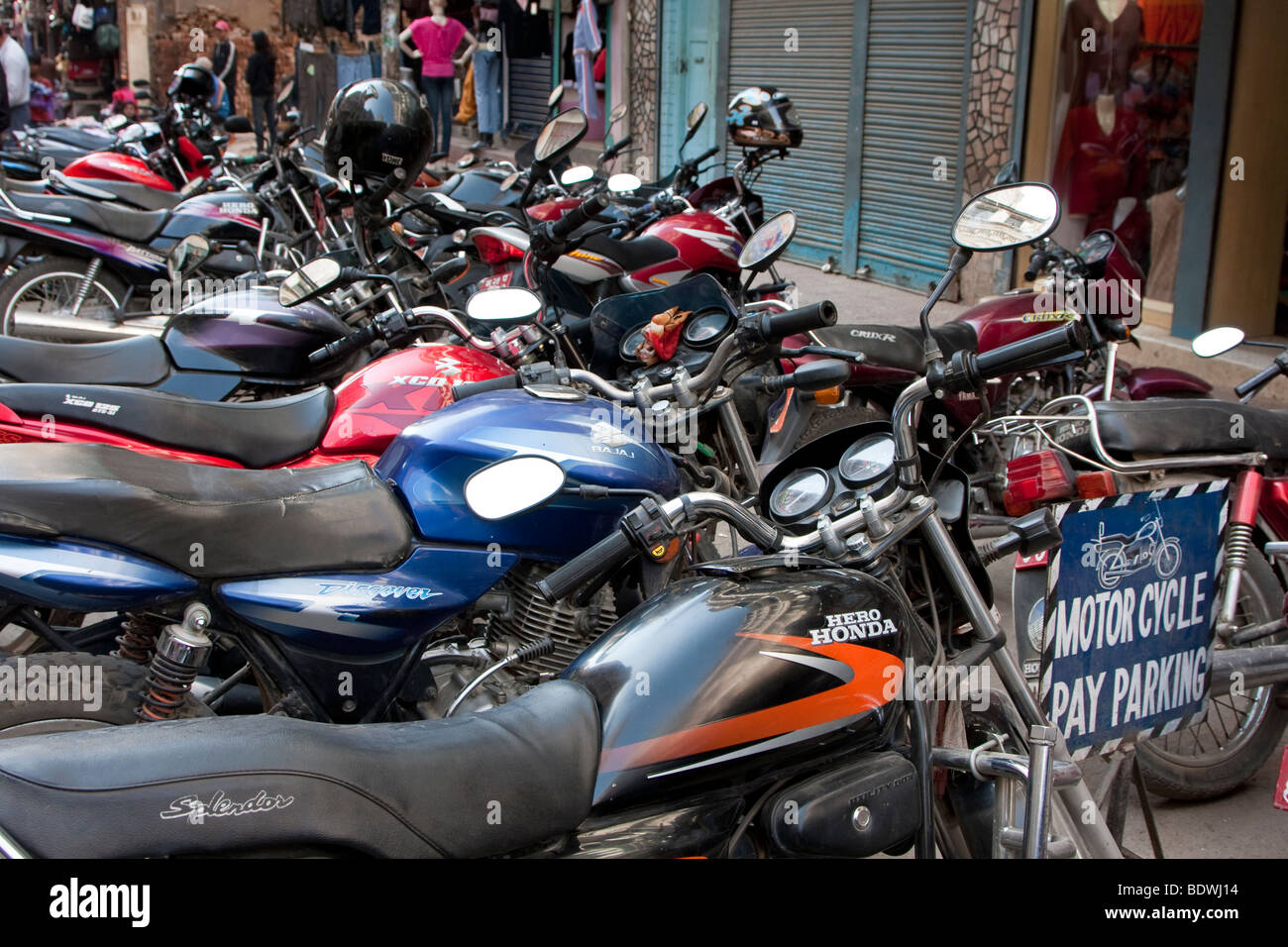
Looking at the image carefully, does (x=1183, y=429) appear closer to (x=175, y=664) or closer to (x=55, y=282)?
(x=175, y=664)

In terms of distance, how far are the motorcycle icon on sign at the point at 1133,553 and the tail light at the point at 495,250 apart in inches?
137

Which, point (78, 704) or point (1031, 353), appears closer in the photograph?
point (1031, 353)

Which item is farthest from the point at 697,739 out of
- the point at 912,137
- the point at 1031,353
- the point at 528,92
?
the point at 528,92

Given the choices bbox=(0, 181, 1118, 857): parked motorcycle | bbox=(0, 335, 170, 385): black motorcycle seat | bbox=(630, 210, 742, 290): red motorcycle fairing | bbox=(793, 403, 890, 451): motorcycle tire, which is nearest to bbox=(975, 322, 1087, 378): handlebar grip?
bbox=(0, 181, 1118, 857): parked motorcycle

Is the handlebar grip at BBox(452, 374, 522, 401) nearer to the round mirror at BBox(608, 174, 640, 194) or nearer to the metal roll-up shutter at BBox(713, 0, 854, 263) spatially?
the round mirror at BBox(608, 174, 640, 194)

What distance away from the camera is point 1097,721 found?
253 centimetres

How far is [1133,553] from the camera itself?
2.51 m

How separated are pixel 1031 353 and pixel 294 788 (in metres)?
1.28

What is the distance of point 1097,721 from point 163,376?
3.20 metres

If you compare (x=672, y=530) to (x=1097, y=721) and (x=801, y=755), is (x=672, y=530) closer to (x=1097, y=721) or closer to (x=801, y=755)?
(x=801, y=755)

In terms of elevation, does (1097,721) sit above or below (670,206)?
below

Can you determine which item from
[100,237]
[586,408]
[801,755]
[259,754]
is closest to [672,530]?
[801,755]

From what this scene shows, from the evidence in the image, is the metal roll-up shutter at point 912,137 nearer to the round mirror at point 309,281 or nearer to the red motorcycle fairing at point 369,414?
the round mirror at point 309,281
